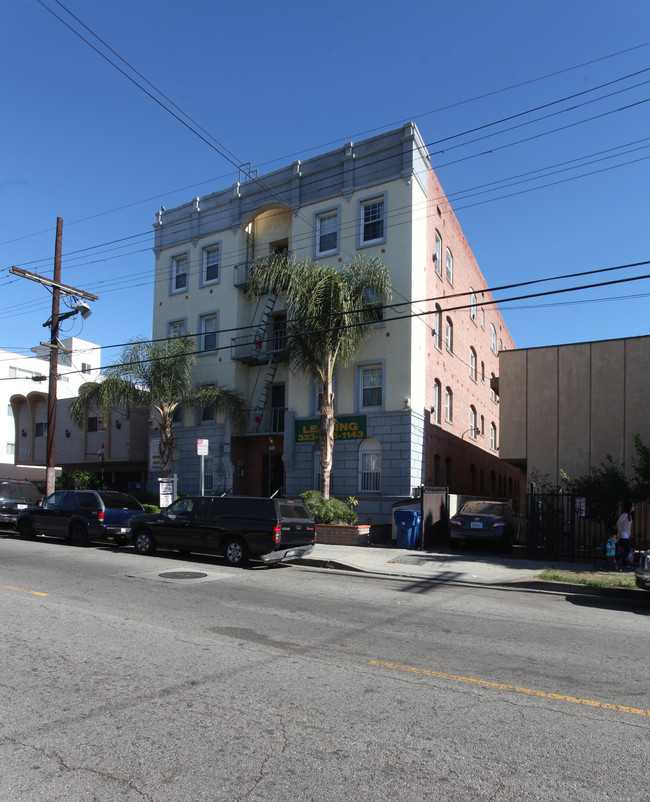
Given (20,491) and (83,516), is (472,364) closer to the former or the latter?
(83,516)

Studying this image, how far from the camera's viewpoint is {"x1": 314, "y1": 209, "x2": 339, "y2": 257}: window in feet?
80.5

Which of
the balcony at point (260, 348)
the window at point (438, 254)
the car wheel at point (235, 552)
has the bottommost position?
the car wheel at point (235, 552)

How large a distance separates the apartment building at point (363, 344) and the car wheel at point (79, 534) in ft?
26.1

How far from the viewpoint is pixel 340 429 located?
23.2 metres

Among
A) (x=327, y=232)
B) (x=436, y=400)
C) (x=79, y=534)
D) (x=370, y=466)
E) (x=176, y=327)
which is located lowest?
(x=79, y=534)

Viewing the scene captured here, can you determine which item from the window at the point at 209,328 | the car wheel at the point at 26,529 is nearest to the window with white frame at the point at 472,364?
the window at the point at 209,328

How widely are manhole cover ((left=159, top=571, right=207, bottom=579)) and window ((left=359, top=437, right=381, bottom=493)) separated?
11.0m

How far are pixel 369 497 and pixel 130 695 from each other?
57.1ft

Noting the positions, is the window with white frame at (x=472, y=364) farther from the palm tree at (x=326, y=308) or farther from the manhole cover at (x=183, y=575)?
the manhole cover at (x=183, y=575)

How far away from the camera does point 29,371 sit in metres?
45.9

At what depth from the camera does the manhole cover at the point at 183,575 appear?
461 inches

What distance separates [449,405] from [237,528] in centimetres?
1572

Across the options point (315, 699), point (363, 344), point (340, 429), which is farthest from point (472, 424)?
point (315, 699)

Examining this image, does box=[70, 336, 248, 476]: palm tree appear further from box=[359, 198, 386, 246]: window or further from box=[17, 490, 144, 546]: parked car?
box=[359, 198, 386, 246]: window
